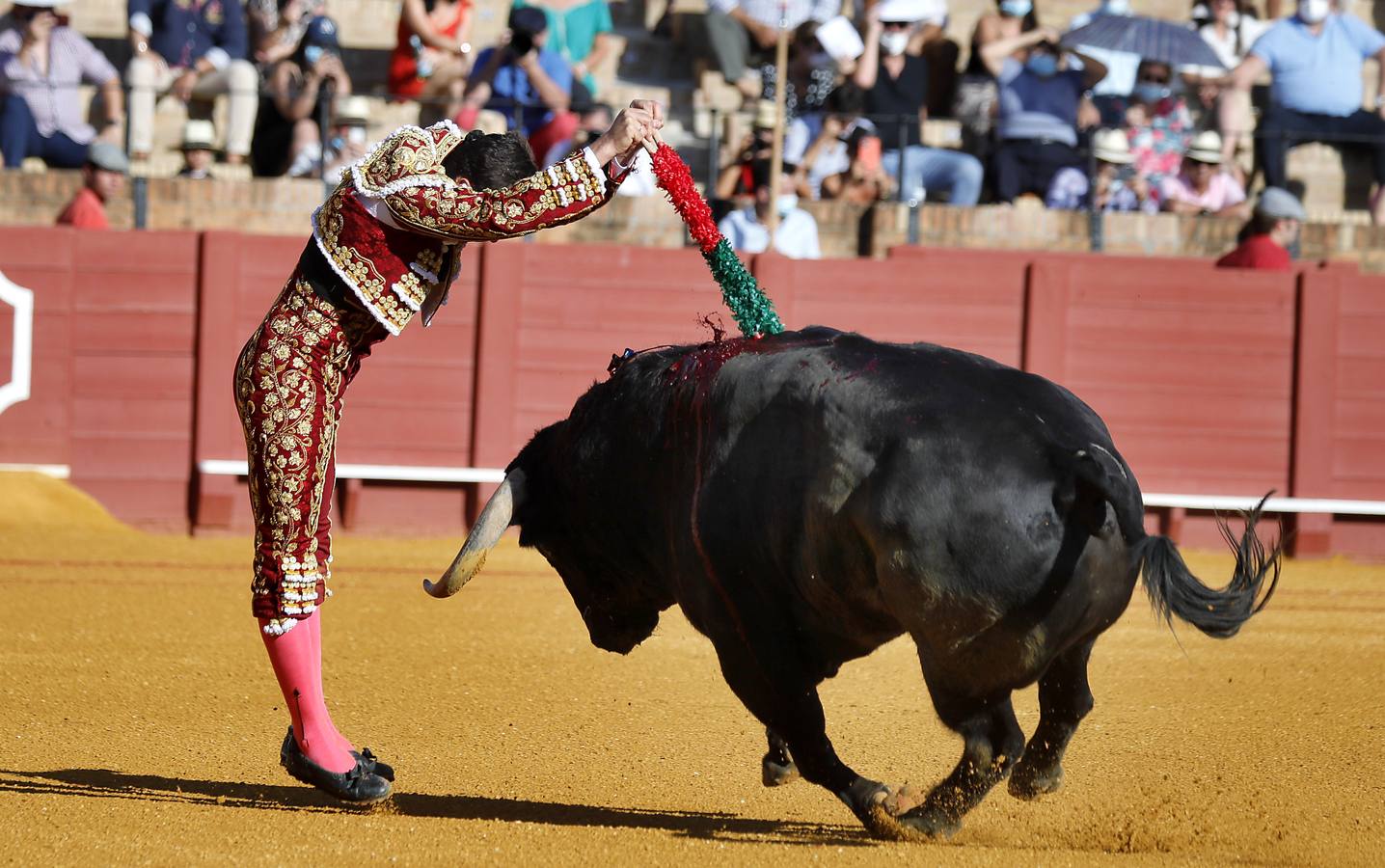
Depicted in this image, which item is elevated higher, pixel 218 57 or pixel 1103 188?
pixel 218 57

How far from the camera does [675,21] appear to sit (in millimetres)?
10914

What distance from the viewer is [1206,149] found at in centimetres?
955

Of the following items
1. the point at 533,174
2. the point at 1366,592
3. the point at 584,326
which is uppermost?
the point at 533,174

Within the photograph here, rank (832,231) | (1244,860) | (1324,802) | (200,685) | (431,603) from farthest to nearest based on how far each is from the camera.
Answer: (832,231) < (431,603) < (200,685) < (1324,802) < (1244,860)

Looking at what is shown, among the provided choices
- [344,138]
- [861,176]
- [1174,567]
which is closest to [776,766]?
[1174,567]

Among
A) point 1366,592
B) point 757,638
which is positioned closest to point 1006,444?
point 757,638

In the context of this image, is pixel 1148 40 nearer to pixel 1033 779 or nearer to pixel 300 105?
pixel 300 105

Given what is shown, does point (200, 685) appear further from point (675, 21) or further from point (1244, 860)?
point (675, 21)

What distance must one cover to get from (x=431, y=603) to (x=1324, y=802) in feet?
11.8

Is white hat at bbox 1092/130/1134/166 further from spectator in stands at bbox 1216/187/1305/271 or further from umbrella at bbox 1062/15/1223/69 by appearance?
spectator in stands at bbox 1216/187/1305/271

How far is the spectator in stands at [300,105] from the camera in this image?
9.43m

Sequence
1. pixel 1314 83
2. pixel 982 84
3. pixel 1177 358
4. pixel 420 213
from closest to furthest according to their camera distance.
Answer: pixel 420 213 < pixel 1177 358 < pixel 982 84 < pixel 1314 83

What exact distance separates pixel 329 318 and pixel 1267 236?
259 inches

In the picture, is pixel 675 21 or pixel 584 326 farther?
pixel 675 21
